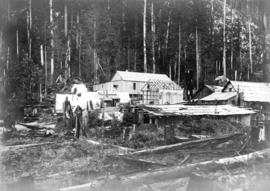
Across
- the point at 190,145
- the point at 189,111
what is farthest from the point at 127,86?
the point at 190,145

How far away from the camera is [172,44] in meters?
59.0

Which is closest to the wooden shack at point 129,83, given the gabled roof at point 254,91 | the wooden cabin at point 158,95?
the wooden cabin at point 158,95

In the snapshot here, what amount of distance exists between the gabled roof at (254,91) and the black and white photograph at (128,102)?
0.41 feet

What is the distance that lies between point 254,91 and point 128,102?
15125 mm

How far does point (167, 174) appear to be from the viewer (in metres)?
6.82

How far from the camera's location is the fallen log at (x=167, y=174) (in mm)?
5762

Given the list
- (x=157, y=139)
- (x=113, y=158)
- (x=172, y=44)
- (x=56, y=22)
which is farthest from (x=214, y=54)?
(x=113, y=158)

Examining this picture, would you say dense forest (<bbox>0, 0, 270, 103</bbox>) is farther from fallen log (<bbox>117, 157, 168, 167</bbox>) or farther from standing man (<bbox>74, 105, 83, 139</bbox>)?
fallen log (<bbox>117, 157, 168, 167</bbox>)

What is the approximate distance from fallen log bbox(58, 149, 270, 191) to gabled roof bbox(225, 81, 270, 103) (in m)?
24.1

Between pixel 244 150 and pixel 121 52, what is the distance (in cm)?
5300

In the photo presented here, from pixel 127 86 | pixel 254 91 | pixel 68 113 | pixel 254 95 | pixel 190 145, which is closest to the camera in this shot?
pixel 190 145

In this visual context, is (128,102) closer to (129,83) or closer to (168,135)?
(129,83)

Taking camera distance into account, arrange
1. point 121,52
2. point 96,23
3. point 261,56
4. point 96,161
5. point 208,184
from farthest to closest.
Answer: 1. point 261,56
2. point 121,52
3. point 96,23
4. point 96,161
5. point 208,184

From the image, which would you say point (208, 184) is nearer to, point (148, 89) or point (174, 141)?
point (174, 141)
